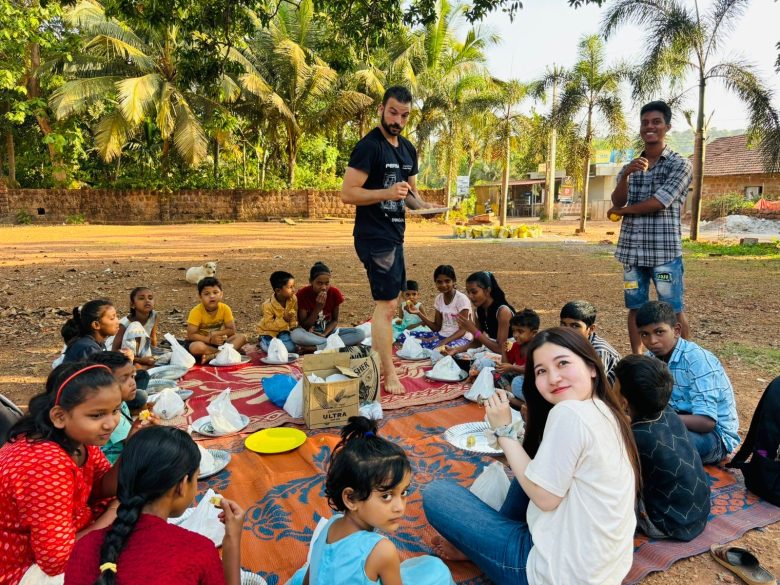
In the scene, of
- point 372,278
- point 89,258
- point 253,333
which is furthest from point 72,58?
point 372,278

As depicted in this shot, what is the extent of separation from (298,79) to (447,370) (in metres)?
20.0

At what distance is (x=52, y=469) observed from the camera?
1744 mm

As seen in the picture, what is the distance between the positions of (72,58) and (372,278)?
20.8m

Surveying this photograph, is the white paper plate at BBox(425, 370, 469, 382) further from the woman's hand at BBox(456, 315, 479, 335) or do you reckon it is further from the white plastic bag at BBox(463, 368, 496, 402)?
the woman's hand at BBox(456, 315, 479, 335)

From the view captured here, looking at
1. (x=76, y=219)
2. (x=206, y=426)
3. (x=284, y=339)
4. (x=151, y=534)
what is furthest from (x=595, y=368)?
(x=76, y=219)

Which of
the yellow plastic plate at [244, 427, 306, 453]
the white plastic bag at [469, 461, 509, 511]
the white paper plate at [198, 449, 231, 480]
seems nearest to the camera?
the white plastic bag at [469, 461, 509, 511]

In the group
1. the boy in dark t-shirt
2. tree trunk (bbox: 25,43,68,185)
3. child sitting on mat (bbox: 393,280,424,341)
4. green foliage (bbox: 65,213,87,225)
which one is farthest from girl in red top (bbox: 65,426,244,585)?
green foliage (bbox: 65,213,87,225)

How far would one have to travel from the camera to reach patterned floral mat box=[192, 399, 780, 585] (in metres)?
2.26

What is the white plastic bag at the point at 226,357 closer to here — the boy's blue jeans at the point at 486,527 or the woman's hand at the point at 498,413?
the boy's blue jeans at the point at 486,527

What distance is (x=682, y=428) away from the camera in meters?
2.31

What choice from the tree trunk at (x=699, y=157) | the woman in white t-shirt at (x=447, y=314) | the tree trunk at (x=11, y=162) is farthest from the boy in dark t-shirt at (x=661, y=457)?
the tree trunk at (x=11, y=162)

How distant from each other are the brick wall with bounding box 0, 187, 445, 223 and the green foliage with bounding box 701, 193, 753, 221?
46.4 ft

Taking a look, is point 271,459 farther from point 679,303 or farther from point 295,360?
point 679,303

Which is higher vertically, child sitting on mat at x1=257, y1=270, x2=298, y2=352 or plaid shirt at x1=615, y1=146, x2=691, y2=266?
plaid shirt at x1=615, y1=146, x2=691, y2=266
